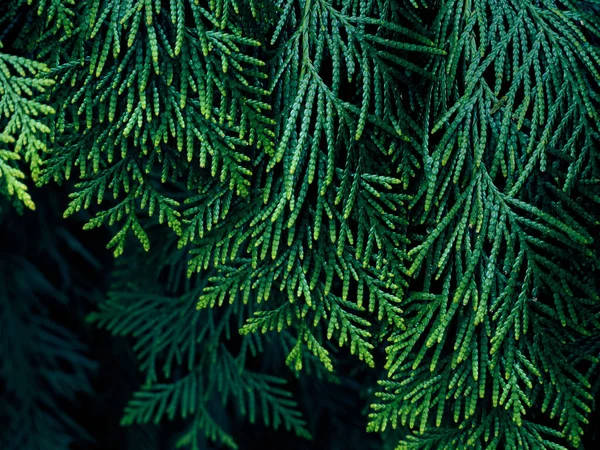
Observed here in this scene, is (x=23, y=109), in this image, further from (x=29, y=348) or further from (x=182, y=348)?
(x=29, y=348)

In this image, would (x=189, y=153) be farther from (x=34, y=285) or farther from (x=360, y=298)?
(x=34, y=285)

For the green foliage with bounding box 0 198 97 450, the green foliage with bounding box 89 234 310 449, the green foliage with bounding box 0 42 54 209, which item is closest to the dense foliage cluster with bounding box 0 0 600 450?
the green foliage with bounding box 0 42 54 209

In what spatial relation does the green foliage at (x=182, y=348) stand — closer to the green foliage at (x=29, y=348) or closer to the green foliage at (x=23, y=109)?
the green foliage at (x=29, y=348)

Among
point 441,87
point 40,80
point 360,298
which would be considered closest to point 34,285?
point 40,80

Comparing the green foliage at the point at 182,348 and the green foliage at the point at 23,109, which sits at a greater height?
the green foliage at the point at 23,109

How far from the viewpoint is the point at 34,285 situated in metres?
3.61

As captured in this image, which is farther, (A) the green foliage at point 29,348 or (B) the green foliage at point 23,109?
(A) the green foliage at point 29,348

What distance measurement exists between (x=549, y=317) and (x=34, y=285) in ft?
10.1

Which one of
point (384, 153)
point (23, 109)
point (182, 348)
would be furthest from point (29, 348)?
point (384, 153)

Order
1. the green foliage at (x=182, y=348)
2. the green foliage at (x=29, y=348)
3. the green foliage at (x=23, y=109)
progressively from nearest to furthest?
the green foliage at (x=23, y=109) < the green foliage at (x=182, y=348) < the green foliage at (x=29, y=348)

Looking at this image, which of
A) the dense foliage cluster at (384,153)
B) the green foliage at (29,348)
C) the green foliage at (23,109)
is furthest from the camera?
the green foliage at (29,348)

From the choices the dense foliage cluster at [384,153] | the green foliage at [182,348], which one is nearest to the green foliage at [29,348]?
the green foliage at [182,348]

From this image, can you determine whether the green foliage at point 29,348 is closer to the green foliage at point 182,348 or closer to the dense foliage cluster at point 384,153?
the green foliage at point 182,348

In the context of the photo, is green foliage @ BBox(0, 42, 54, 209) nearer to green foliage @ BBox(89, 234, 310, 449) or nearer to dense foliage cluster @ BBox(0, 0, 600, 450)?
dense foliage cluster @ BBox(0, 0, 600, 450)
